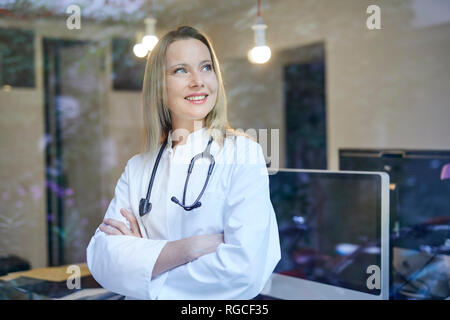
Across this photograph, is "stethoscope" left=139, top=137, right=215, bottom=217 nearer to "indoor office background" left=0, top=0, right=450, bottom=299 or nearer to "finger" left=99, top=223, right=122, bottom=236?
"finger" left=99, top=223, right=122, bottom=236

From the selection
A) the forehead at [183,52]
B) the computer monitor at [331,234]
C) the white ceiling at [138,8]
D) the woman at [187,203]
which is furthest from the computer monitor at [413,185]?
the white ceiling at [138,8]

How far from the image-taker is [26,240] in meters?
3.30

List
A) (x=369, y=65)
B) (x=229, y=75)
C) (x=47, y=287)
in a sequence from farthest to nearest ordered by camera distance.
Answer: (x=369, y=65)
(x=229, y=75)
(x=47, y=287)

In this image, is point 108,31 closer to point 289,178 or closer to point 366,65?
point 366,65

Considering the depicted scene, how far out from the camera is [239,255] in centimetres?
94

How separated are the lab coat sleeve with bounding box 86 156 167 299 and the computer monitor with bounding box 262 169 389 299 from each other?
521 millimetres

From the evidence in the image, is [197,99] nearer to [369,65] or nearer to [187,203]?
[187,203]

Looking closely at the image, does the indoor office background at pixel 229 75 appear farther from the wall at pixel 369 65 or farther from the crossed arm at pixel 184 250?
the crossed arm at pixel 184 250

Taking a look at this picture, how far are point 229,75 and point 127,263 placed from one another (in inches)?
53.7

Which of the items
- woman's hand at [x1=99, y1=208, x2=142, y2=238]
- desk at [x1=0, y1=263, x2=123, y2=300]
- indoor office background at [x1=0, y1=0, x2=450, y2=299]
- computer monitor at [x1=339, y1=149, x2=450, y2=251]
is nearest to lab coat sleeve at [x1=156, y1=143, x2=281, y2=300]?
woman's hand at [x1=99, y1=208, x2=142, y2=238]

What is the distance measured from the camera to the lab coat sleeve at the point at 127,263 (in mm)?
976

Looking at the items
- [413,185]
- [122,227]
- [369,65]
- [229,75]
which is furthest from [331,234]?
[369,65]

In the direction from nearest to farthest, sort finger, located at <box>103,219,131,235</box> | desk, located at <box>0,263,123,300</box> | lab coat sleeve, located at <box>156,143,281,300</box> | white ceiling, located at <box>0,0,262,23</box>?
1. lab coat sleeve, located at <box>156,143,281,300</box>
2. finger, located at <box>103,219,131,235</box>
3. desk, located at <box>0,263,123,300</box>
4. white ceiling, located at <box>0,0,262,23</box>

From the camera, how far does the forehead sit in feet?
3.59
